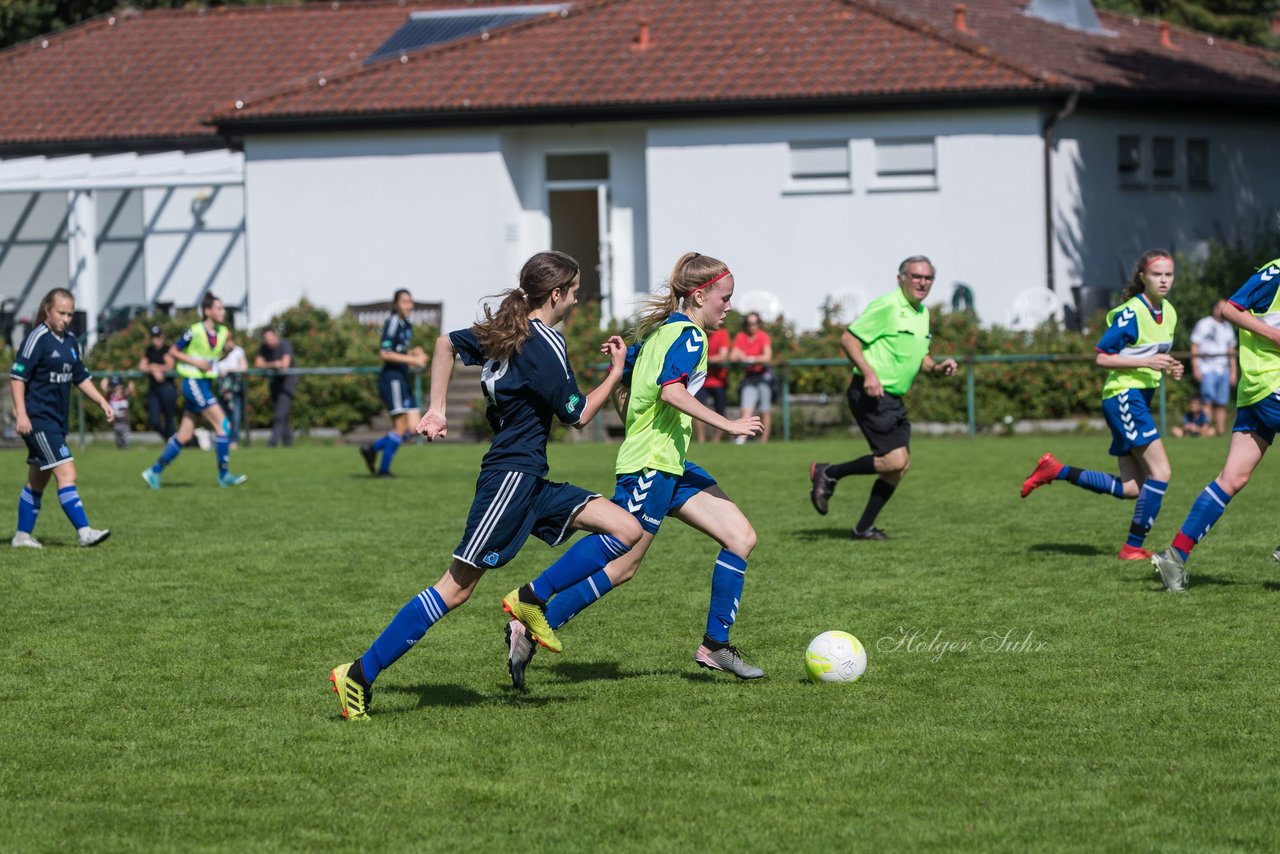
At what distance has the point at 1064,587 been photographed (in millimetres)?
10023

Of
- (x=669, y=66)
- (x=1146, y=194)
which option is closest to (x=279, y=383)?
(x=669, y=66)

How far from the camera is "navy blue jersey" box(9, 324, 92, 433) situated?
12273 mm

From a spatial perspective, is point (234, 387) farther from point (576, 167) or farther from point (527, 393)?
point (527, 393)

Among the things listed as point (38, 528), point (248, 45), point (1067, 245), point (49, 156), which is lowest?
point (38, 528)

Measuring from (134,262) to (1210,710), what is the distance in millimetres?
32056

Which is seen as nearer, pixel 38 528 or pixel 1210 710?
pixel 1210 710

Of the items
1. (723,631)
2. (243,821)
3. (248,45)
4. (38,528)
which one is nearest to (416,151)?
(248,45)

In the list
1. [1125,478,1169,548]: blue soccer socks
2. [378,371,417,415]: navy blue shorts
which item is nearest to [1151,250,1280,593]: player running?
[1125,478,1169,548]: blue soccer socks

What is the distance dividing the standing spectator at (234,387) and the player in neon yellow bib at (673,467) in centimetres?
1814

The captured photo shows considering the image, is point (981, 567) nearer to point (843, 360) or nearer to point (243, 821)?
point (243, 821)

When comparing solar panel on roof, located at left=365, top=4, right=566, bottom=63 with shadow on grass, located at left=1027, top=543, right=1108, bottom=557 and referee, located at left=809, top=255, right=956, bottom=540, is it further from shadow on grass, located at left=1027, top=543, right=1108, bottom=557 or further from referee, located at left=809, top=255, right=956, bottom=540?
shadow on grass, located at left=1027, top=543, right=1108, bottom=557

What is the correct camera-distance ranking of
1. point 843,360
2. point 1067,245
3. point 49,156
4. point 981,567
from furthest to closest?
point 49,156
point 1067,245
point 843,360
point 981,567

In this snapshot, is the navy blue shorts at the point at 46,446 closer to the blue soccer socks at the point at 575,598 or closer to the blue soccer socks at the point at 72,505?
the blue soccer socks at the point at 72,505

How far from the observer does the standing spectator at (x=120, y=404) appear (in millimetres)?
25109
